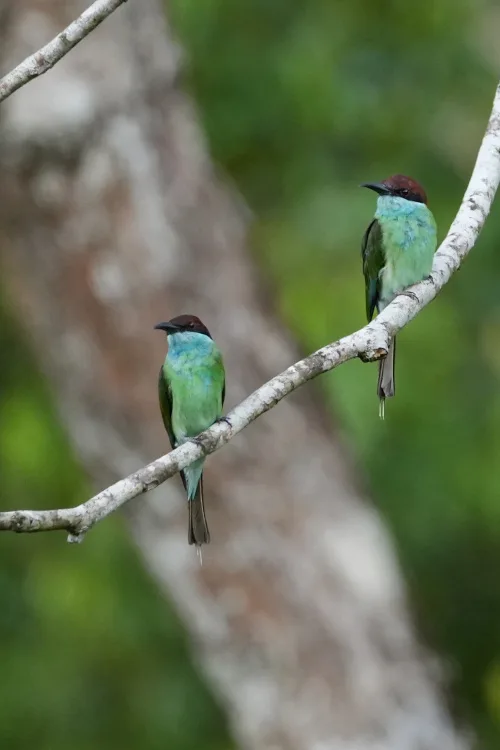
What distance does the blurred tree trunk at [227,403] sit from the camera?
6223mm

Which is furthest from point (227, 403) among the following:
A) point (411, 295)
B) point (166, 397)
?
point (411, 295)

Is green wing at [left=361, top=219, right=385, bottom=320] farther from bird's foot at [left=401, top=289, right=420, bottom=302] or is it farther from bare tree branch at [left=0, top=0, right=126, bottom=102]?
bare tree branch at [left=0, top=0, right=126, bottom=102]

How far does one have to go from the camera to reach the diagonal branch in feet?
6.28

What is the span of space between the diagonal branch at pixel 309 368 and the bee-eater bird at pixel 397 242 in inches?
5.4

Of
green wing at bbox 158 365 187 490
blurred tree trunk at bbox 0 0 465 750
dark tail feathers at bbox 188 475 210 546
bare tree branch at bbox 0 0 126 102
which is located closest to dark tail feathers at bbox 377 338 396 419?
dark tail feathers at bbox 188 475 210 546

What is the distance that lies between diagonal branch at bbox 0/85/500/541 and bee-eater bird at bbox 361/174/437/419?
0.14 meters

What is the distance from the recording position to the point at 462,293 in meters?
7.59

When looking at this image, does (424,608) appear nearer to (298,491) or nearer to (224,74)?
(298,491)

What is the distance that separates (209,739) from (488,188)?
636 centimetres

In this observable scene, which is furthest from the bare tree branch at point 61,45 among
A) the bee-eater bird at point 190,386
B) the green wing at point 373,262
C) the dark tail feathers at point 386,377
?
the dark tail feathers at point 386,377

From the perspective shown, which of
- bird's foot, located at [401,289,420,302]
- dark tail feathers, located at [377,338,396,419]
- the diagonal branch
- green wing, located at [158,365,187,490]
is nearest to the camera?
the diagonal branch

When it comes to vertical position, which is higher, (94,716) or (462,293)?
(462,293)

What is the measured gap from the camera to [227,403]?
620cm

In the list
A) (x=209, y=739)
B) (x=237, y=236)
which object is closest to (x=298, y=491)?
(x=237, y=236)
